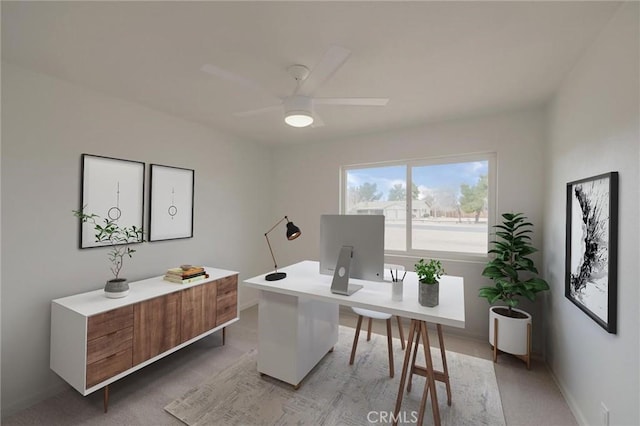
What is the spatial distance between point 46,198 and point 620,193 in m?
3.87

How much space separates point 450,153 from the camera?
314cm

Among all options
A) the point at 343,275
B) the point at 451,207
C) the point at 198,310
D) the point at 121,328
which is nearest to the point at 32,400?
the point at 121,328

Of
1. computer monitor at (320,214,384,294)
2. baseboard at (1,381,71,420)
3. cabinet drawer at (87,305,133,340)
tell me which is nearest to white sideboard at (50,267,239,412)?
cabinet drawer at (87,305,133,340)

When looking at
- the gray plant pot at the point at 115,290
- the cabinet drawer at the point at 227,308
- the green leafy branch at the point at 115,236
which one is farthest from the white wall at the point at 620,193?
the green leafy branch at the point at 115,236

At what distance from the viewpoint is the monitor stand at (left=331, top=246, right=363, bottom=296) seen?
1.84 m

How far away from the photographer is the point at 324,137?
3840 millimetres

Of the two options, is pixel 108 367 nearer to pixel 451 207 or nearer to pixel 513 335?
pixel 513 335

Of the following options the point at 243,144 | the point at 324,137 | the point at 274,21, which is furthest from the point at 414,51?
the point at 243,144

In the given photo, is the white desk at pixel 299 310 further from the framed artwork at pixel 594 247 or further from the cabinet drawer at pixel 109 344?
the cabinet drawer at pixel 109 344

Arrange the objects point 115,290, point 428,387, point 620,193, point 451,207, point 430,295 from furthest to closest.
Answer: point 451,207, point 115,290, point 428,387, point 430,295, point 620,193

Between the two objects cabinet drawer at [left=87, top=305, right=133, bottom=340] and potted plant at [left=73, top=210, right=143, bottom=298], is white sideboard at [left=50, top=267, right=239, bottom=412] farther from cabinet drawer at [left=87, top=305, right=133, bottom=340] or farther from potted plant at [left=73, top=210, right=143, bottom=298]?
potted plant at [left=73, top=210, right=143, bottom=298]

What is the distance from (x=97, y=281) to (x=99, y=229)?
0.53 meters

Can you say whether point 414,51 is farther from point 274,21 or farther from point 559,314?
point 559,314

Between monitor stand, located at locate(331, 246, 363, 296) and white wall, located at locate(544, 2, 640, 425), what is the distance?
1458mm
